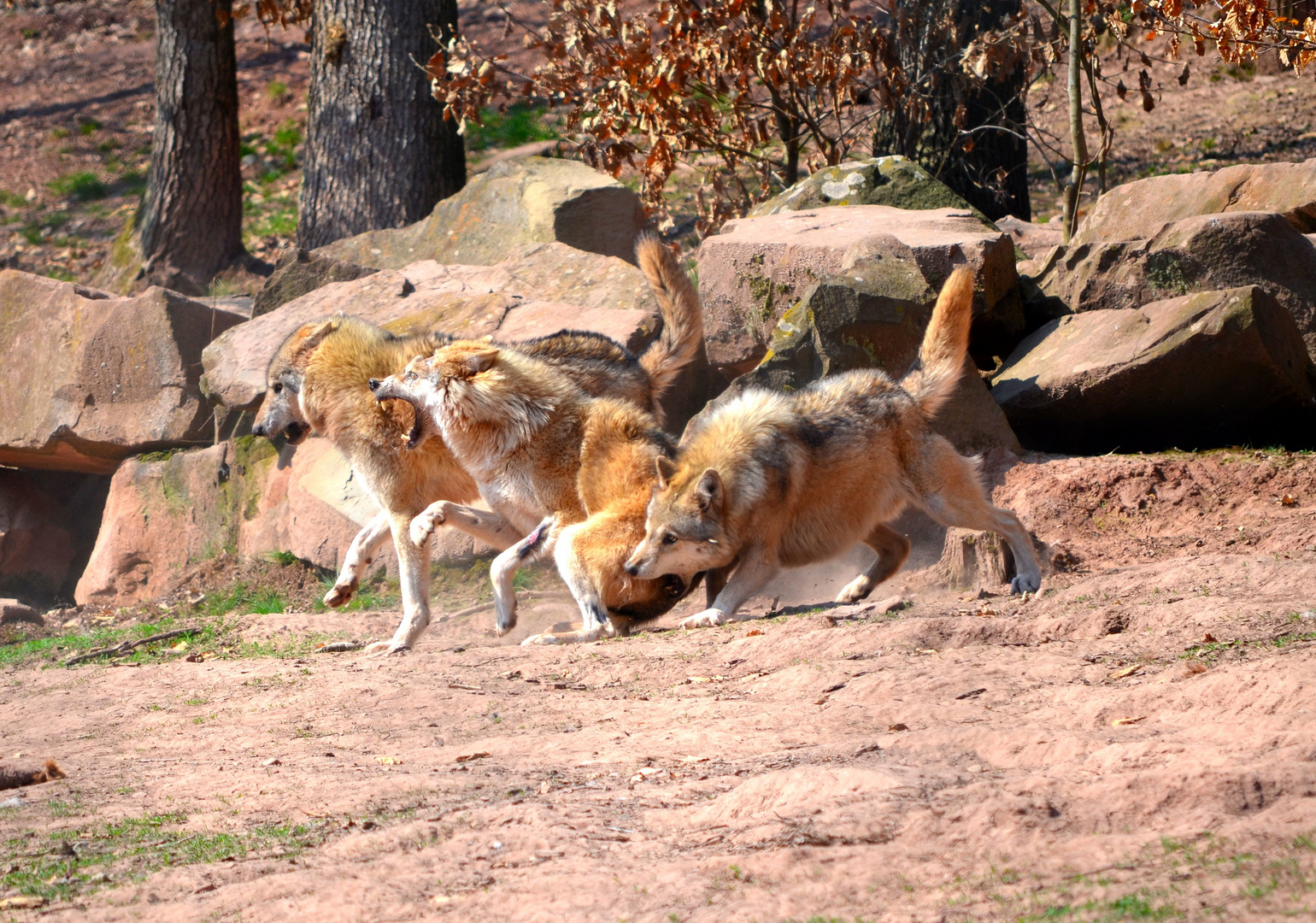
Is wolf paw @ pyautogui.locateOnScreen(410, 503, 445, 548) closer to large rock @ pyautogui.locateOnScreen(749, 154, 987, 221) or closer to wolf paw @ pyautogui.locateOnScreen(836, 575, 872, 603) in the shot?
wolf paw @ pyautogui.locateOnScreen(836, 575, 872, 603)

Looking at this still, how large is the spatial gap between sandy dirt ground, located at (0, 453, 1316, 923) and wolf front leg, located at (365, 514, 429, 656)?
456 millimetres

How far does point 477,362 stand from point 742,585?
218 cm

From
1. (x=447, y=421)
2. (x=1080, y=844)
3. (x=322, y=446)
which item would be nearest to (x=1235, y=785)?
(x=1080, y=844)

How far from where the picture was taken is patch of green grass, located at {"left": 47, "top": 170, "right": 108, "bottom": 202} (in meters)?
19.4

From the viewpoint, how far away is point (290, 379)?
26.5ft

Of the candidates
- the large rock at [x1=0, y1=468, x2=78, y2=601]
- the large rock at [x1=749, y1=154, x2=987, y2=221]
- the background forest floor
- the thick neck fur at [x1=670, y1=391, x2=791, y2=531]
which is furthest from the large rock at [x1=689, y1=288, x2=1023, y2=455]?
the large rock at [x1=0, y1=468, x2=78, y2=601]

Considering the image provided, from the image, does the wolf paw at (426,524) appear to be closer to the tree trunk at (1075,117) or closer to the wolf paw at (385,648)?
the wolf paw at (385,648)

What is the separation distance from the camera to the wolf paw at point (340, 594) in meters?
7.42

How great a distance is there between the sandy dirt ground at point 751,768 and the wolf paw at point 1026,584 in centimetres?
11

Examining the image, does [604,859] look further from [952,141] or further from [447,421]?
[952,141]

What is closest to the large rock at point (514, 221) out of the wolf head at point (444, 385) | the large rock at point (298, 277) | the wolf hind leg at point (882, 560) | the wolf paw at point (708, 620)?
the large rock at point (298, 277)

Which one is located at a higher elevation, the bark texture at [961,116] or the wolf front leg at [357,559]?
the bark texture at [961,116]

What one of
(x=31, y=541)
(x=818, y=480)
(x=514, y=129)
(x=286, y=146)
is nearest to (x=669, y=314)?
(x=818, y=480)

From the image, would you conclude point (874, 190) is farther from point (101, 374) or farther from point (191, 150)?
point (191, 150)
